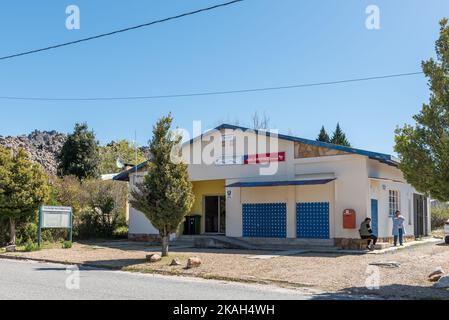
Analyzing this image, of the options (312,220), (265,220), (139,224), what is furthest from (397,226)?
(139,224)

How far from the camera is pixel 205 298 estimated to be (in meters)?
9.34

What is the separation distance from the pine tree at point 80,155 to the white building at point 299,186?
23.1 meters

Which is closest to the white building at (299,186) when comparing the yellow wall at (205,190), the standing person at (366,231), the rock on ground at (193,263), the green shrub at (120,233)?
the yellow wall at (205,190)

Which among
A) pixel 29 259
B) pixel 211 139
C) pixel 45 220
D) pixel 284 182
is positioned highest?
pixel 211 139

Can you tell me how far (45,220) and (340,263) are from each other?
1272 cm

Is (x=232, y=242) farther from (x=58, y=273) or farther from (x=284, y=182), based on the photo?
(x=58, y=273)

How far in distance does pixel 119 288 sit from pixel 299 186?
12.0 m

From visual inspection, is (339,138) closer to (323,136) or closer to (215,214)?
(323,136)

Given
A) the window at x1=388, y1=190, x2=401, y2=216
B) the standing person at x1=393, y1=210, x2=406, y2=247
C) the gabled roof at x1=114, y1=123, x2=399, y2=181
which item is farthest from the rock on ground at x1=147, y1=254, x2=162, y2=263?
the window at x1=388, y1=190, x2=401, y2=216

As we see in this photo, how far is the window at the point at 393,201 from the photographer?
2227 cm

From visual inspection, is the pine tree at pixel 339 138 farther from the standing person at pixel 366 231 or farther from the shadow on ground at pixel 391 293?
the shadow on ground at pixel 391 293

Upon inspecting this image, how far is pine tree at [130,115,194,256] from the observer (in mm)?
16250
